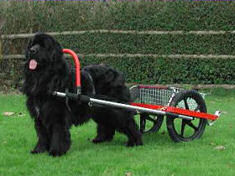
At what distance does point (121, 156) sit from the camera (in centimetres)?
491

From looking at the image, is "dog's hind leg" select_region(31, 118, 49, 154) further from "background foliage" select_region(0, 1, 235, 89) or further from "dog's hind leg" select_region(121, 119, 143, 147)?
"background foliage" select_region(0, 1, 235, 89)

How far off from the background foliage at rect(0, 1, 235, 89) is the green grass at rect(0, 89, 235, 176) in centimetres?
472

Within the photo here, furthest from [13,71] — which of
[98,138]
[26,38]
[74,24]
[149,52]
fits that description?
[98,138]

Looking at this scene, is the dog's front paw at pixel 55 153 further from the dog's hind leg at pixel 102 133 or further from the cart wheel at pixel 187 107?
the cart wheel at pixel 187 107

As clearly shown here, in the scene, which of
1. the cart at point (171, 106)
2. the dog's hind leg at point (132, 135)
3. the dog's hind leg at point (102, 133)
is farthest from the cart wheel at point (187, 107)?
the dog's hind leg at point (102, 133)

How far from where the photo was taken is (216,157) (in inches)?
191

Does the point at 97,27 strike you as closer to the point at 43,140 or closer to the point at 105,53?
the point at 105,53

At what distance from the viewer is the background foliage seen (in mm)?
11281

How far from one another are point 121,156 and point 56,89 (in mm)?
1101

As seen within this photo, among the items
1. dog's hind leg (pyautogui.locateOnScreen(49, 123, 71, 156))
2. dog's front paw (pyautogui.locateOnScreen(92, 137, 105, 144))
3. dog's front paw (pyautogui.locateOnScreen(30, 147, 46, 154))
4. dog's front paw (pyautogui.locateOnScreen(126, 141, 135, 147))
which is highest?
dog's hind leg (pyautogui.locateOnScreen(49, 123, 71, 156))

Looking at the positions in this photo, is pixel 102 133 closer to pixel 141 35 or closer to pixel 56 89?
pixel 56 89

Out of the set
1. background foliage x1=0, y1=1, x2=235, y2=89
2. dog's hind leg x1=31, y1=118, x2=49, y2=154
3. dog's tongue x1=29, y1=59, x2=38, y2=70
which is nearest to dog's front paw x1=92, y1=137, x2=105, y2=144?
dog's hind leg x1=31, y1=118, x2=49, y2=154

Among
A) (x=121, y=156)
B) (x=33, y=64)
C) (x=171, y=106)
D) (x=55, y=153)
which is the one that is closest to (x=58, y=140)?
(x=55, y=153)

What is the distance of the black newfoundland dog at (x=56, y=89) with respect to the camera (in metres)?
4.80
